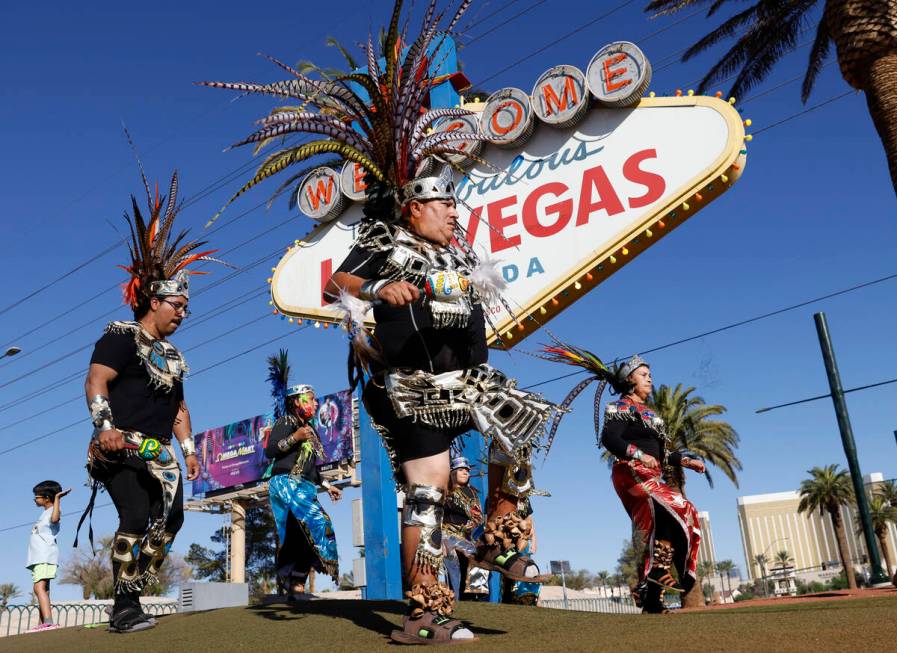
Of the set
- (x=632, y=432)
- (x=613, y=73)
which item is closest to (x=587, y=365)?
(x=632, y=432)

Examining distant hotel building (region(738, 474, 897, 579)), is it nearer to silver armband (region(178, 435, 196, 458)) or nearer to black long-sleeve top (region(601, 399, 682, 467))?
black long-sleeve top (region(601, 399, 682, 467))

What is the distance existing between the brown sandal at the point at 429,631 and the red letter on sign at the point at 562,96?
803cm

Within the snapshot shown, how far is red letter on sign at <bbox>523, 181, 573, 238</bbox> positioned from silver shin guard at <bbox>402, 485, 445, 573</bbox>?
250 inches

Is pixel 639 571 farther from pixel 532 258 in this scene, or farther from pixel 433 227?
pixel 532 258

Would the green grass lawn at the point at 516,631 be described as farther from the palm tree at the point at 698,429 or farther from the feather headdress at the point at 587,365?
the palm tree at the point at 698,429

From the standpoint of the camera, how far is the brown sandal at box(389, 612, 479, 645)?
318cm

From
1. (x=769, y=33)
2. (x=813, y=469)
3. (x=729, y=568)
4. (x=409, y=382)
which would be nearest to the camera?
(x=409, y=382)

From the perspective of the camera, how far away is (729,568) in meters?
80.4

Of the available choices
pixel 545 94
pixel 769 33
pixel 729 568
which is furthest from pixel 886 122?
pixel 729 568

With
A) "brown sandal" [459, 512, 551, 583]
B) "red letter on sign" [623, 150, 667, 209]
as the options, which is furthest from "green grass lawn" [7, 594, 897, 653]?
"red letter on sign" [623, 150, 667, 209]

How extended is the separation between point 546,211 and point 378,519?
15.5ft

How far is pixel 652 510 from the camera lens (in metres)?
5.59

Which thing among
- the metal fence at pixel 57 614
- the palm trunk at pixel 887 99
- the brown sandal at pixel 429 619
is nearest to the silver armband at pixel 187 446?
the brown sandal at pixel 429 619

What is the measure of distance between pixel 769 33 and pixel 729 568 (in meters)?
77.2
